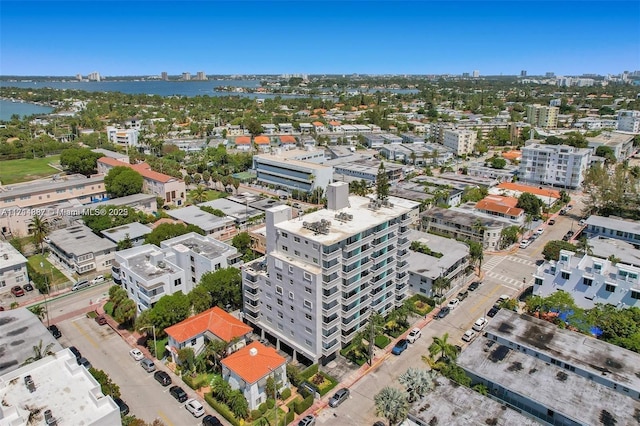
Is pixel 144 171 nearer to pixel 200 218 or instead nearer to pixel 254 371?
pixel 200 218

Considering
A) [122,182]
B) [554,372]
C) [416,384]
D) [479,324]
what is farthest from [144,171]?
[554,372]

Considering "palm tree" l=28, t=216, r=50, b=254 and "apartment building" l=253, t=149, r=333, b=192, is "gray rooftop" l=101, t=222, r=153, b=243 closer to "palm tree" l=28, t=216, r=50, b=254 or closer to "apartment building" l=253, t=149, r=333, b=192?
"palm tree" l=28, t=216, r=50, b=254

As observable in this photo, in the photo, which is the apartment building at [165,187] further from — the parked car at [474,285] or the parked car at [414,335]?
the parked car at [414,335]

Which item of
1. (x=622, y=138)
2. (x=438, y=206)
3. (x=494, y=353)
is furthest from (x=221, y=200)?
(x=622, y=138)

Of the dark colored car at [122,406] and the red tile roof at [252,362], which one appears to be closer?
the dark colored car at [122,406]

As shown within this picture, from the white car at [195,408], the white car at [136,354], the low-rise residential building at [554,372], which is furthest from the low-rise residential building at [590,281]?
the white car at [136,354]

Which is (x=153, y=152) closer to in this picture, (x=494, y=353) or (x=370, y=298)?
(x=370, y=298)
